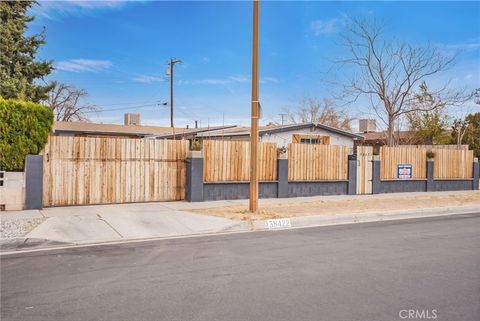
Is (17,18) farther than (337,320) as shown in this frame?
Yes

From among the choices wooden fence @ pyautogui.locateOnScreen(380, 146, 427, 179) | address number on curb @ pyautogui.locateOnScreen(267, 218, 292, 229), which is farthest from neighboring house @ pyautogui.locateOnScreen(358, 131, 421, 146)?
address number on curb @ pyautogui.locateOnScreen(267, 218, 292, 229)

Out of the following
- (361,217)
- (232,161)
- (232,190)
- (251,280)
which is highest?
(232,161)

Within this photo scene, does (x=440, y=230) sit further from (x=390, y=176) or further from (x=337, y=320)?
(x=390, y=176)

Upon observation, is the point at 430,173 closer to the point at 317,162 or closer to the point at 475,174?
the point at 475,174

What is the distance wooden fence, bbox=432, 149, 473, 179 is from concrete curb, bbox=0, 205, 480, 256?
20.5ft

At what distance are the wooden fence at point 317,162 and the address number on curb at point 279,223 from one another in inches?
216

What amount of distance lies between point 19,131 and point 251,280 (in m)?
8.82

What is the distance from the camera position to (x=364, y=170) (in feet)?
61.2

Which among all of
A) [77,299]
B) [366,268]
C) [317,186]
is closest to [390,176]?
[317,186]

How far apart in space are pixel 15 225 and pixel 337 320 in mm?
7846

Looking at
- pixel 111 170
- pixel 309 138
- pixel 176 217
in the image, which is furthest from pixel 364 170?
pixel 111 170

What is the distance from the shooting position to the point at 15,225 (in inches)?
380

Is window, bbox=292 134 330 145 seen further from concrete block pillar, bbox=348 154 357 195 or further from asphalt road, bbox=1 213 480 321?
asphalt road, bbox=1 213 480 321

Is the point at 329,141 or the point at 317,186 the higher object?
the point at 329,141
